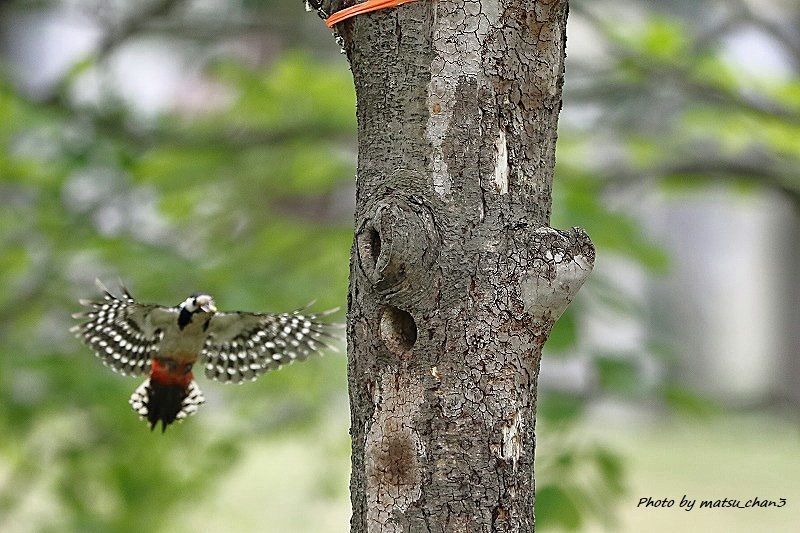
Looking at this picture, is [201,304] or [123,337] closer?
[201,304]

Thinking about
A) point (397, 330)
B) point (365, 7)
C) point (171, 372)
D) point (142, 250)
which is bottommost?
point (397, 330)

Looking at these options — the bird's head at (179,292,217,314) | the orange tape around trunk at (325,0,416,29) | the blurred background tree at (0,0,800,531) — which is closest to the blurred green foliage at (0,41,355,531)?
the blurred background tree at (0,0,800,531)

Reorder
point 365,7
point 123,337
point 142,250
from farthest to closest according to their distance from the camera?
point 142,250 → point 123,337 → point 365,7

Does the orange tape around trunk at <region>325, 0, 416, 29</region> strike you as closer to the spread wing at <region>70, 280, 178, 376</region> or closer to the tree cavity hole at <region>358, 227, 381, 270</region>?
the tree cavity hole at <region>358, 227, 381, 270</region>

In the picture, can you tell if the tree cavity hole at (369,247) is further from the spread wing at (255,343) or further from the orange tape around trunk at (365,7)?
the spread wing at (255,343)

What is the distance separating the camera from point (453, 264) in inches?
57.9

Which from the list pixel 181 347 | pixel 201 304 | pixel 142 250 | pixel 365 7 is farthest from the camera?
pixel 142 250

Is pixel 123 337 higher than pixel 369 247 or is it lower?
higher

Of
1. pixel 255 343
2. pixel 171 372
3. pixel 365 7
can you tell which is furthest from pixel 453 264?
pixel 171 372

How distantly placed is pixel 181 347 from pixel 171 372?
119 millimetres

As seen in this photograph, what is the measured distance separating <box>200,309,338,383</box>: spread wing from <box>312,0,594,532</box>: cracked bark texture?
0.99m

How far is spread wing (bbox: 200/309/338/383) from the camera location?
2514 mm

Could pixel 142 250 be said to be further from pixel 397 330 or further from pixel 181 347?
pixel 397 330

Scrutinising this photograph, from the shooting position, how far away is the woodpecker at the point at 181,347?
2482mm
